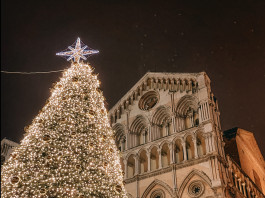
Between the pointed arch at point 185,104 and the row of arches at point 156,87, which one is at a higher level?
the row of arches at point 156,87

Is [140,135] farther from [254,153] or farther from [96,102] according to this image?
[254,153]

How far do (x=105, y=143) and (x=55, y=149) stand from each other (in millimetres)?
1968

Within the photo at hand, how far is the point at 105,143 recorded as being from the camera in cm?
1259

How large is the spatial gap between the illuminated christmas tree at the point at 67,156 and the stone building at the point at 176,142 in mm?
9255

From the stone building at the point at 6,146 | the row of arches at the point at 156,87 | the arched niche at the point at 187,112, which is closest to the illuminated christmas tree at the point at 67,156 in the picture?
the arched niche at the point at 187,112

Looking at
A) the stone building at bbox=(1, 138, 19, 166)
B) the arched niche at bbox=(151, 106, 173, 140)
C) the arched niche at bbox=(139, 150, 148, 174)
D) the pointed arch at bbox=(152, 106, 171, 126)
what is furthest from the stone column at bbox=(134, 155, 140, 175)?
the stone building at bbox=(1, 138, 19, 166)

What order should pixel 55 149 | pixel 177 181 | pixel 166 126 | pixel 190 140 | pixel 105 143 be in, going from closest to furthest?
pixel 55 149, pixel 105 143, pixel 177 181, pixel 190 140, pixel 166 126

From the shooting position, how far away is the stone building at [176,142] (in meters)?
20.4

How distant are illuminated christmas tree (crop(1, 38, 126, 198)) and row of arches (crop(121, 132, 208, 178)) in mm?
9696

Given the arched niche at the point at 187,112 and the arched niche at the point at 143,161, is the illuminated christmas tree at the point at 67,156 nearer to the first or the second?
the arched niche at the point at 187,112

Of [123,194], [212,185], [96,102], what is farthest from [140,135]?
[123,194]

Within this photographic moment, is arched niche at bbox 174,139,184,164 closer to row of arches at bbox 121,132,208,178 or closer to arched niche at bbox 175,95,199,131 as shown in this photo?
row of arches at bbox 121,132,208,178

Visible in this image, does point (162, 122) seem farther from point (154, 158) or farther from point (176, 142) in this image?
point (154, 158)

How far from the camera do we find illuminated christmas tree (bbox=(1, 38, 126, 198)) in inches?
426
